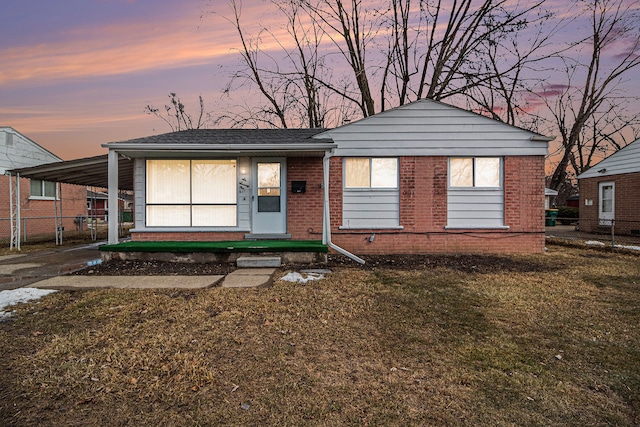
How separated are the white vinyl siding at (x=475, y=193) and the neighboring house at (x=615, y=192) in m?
6.65

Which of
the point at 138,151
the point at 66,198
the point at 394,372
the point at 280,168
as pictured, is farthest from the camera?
the point at 66,198

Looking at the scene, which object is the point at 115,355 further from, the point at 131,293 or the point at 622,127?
the point at 622,127

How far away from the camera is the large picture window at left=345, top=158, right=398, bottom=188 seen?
8.77 meters

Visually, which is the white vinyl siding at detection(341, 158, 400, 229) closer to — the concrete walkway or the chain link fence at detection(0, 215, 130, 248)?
the concrete walkway

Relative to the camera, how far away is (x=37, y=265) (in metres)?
7.18

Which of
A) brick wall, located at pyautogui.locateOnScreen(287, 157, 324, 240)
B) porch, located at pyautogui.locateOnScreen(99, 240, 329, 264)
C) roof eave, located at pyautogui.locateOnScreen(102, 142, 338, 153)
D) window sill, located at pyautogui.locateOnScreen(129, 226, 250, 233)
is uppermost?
roof eave, located at pyautogui.locateOnScreen(102, 142, 338, 153)

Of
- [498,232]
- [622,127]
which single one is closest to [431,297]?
[498,232]

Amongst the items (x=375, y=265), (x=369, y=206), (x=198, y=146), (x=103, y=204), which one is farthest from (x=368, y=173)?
(x=103, y=204)

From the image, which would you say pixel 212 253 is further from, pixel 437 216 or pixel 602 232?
pixel 602 232

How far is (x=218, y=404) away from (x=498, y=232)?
28.1 feet

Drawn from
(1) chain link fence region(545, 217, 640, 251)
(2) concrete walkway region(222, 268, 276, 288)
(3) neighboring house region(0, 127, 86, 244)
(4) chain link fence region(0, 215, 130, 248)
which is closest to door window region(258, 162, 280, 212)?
(2) concrete walkway region(222, 268, 276, 288)

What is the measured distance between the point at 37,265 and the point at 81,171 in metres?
4.04

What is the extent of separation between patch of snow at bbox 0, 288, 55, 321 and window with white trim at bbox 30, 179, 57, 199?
569 inches

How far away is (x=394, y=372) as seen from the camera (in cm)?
267
